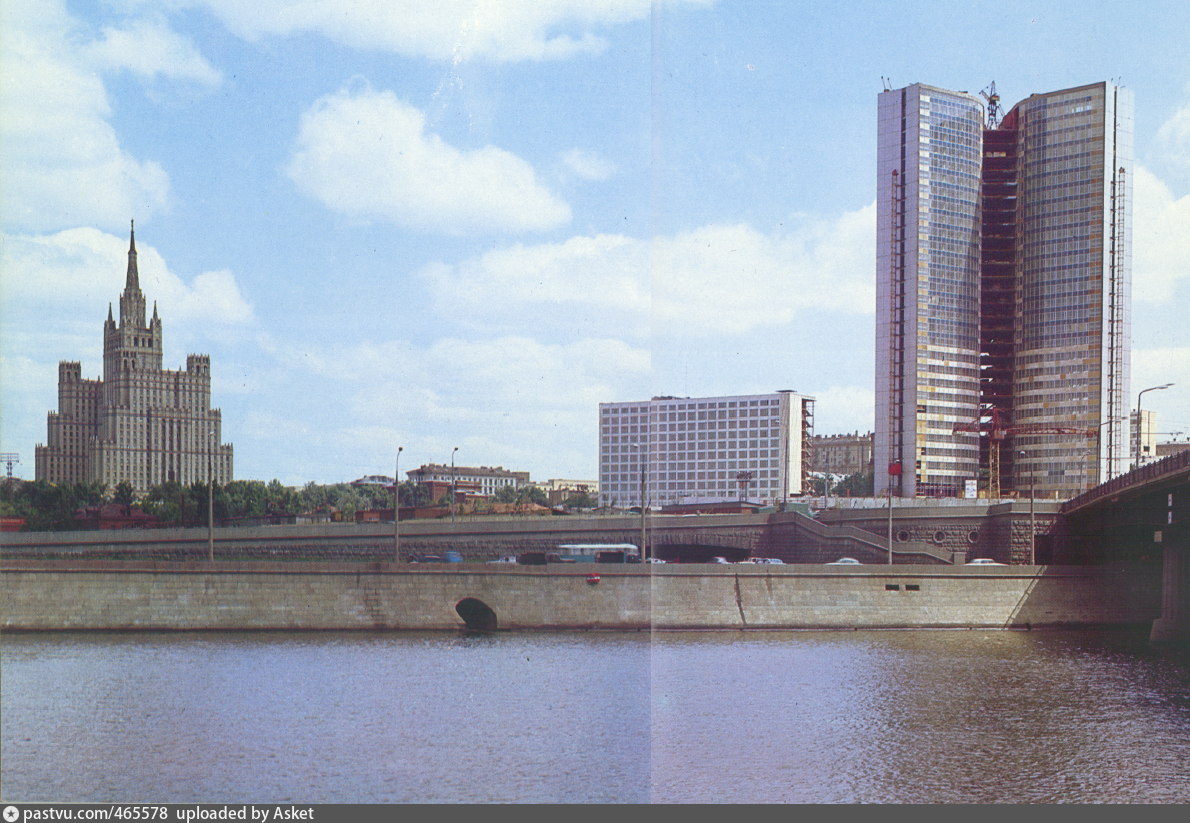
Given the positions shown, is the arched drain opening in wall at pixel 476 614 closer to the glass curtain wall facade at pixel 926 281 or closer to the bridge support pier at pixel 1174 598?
the bridge support pier at pixel 1174 598

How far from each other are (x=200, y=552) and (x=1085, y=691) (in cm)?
5851

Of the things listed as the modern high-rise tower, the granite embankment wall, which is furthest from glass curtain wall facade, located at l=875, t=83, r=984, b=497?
the granite embankment wall

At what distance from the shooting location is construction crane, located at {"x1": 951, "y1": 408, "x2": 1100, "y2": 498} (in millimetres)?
148250

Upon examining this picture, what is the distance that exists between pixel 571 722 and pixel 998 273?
5317 inches

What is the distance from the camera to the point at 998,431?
147500 mm

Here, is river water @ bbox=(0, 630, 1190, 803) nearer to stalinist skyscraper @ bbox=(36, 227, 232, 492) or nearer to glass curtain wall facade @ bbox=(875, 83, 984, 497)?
glass curtain wall facade @ bbox=(875, 83, 984, 497)

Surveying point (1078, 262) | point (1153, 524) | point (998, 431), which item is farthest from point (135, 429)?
point (1153, 524)

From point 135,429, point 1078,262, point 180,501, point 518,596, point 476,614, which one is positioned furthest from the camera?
point 135,429

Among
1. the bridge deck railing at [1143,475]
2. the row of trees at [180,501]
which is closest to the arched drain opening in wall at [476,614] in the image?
the bridge deck railing at [1143,475]

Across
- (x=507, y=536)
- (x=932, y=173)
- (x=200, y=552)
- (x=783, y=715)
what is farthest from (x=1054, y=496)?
(x=783, y=715)

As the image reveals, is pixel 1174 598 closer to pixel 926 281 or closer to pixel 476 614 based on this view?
pixel 476 614

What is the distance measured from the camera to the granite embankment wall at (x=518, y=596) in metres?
53.9

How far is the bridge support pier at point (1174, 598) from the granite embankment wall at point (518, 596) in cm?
559

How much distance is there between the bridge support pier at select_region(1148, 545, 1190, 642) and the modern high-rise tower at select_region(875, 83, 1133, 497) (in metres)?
80.8
